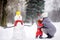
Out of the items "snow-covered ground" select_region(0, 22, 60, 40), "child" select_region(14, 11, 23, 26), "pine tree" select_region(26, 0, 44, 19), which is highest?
"pine tree" select_region(26, 0, 44, 19)

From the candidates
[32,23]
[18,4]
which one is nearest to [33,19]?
[32,23]

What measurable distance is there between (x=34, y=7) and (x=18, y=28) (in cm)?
22

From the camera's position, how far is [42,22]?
2.05 meters

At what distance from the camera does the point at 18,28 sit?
79.9 inches

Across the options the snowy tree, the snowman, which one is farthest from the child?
the snowy tree

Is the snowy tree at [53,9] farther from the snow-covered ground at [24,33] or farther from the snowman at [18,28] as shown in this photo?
the snowman at [18,28]

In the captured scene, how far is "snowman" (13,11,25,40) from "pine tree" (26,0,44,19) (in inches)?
2.9

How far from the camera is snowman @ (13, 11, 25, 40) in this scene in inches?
79.7

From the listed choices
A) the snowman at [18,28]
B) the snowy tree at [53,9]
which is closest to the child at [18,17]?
the snowman at [18,28]

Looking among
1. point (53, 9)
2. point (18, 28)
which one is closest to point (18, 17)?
point (18, 28)

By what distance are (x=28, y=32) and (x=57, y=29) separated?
0.24 metres

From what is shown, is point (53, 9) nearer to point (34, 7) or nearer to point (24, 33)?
point (34, 7)

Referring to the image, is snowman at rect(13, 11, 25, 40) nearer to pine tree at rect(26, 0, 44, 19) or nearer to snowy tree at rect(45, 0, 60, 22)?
pine tree at rect(26, 0, 44, 19)

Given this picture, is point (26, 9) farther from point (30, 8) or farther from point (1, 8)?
point (1, 8)
